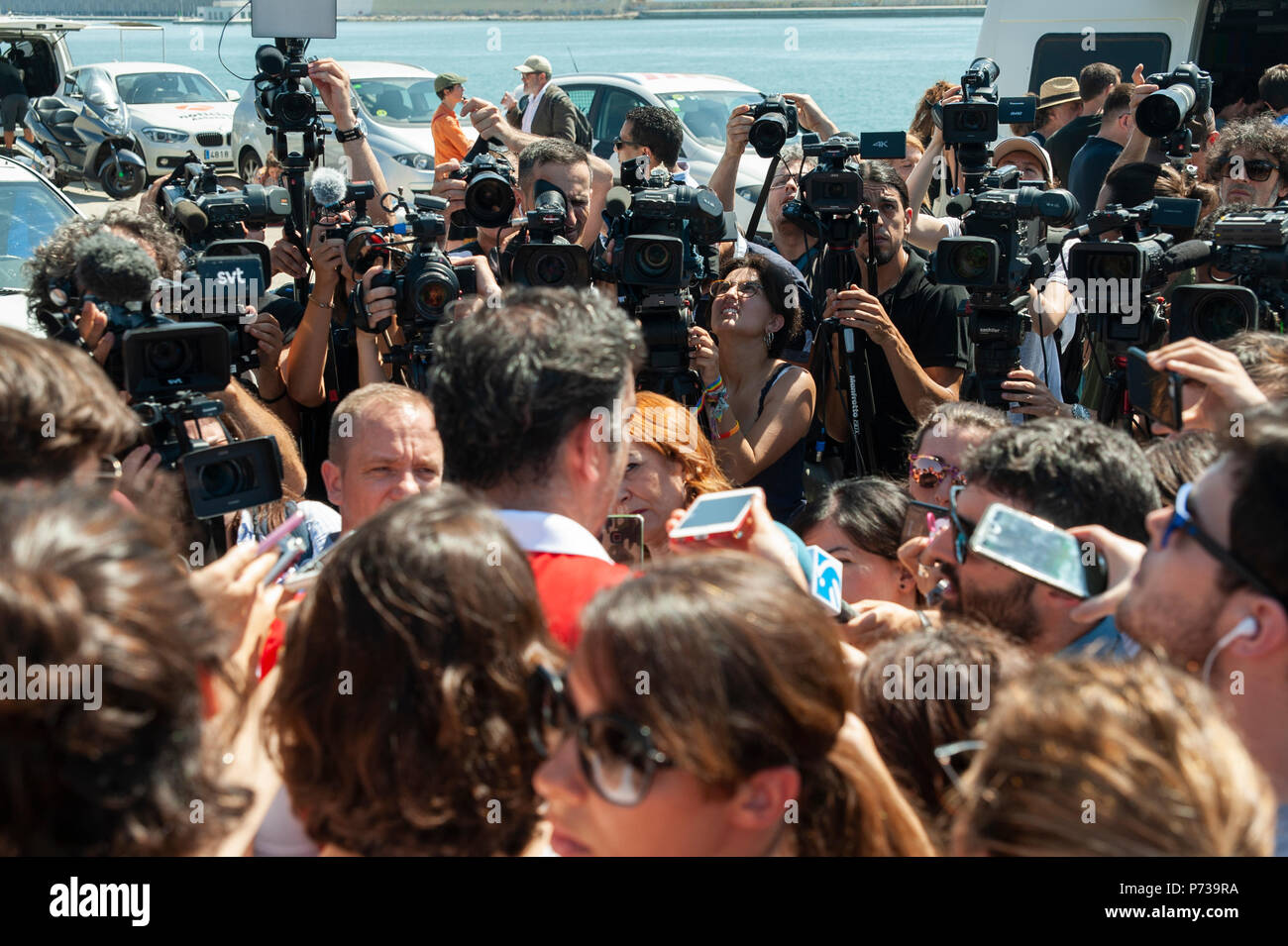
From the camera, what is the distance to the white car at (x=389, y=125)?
1105 centimetres

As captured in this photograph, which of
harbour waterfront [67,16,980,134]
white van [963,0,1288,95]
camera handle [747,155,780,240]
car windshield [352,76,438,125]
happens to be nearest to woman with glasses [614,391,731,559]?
camera handle [747,155,780,240]

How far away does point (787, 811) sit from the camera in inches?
61.9

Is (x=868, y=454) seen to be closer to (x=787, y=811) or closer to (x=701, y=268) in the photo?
(x=701, y=268)

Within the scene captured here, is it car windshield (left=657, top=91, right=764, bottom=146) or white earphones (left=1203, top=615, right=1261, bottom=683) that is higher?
car windshield (left=657, top=91, right=764, bottom=146)

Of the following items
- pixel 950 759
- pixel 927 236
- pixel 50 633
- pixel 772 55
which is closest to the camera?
pixel 50 633

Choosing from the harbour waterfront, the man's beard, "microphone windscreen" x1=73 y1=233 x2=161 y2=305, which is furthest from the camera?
the harbour waterfront

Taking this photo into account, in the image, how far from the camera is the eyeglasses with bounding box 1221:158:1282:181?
4.94m

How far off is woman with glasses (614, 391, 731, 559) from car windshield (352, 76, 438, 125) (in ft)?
29.8

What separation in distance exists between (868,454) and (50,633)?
136 inches

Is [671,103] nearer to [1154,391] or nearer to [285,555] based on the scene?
[1154,391]

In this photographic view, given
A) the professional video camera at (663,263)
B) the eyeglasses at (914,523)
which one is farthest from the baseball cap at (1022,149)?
the eyeglasses at (914,523)

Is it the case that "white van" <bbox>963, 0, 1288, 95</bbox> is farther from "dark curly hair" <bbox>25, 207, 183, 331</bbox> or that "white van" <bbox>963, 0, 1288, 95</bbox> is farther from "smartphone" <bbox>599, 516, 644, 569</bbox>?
"smartphone" <bbox>599, 516, 644, 569</bbox>
